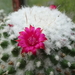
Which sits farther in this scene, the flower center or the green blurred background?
the green blurred background

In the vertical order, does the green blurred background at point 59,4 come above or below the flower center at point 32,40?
above

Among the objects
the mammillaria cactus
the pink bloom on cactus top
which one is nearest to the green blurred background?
the mammillaria cactus

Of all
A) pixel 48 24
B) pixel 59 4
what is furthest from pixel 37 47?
pixel 59 4

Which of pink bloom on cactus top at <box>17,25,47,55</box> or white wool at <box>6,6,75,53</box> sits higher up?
white wool at <box>6,6,75,53</box>

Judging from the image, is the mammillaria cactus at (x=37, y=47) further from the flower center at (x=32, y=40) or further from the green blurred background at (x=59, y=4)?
the green blurred background at (x=59, y=4)

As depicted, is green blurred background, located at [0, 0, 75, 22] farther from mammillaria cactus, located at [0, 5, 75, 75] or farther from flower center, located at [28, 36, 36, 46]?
flower center, located at [28, 36, 36, 46]

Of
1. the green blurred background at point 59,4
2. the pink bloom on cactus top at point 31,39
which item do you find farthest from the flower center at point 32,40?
the green blurred background at point 59,4

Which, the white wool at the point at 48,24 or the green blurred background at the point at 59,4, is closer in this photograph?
the white wool at the point at 48,24

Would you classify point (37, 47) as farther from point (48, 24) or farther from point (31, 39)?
point (48, 24)
